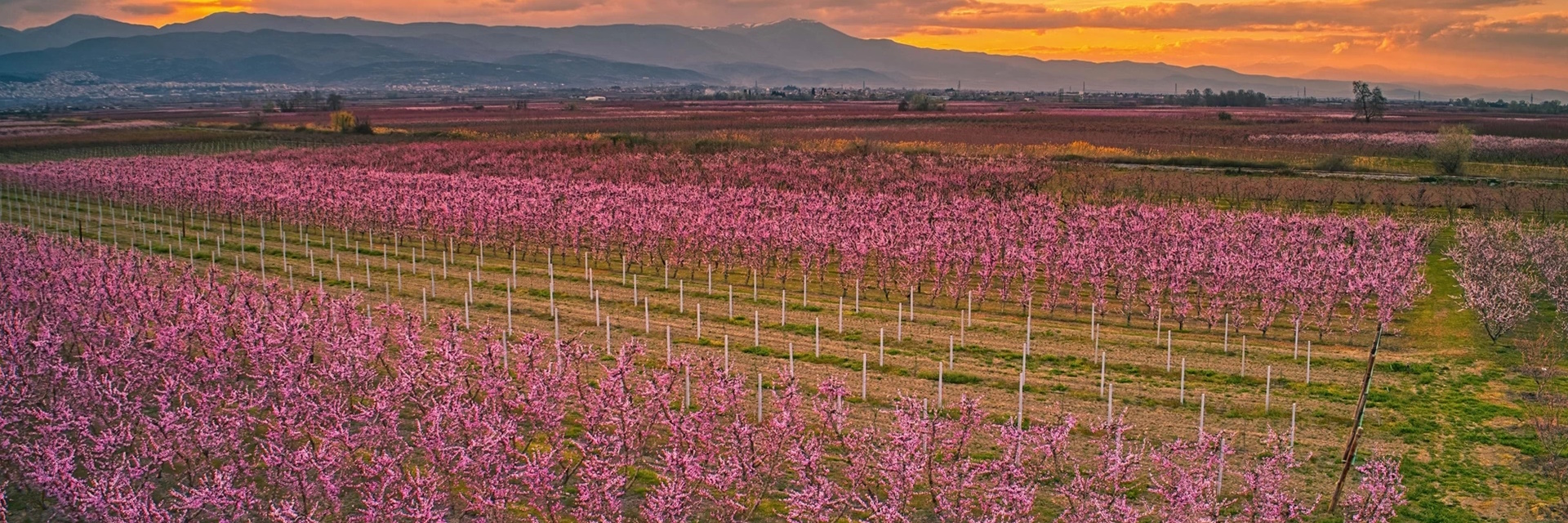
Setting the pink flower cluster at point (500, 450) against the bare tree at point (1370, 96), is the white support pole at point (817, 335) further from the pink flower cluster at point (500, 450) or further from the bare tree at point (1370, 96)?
the bare tree at point (1370, 96)

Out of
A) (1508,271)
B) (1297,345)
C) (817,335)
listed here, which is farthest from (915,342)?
(1508,271)

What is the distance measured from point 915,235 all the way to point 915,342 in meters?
9.66

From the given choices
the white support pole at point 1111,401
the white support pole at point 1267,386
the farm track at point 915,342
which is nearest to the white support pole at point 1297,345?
the farm track at point 915,342

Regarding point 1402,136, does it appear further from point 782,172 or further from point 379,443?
point 379,443

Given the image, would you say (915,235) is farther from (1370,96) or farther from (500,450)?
(1370,96)

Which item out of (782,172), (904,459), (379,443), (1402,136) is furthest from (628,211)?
(1402,136)

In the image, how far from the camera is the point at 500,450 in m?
14.1

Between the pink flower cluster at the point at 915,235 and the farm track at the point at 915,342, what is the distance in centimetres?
97

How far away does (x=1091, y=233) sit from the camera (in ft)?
110

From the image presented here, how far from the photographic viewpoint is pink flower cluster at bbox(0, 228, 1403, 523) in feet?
43.2

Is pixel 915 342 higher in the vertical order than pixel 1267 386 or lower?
lower

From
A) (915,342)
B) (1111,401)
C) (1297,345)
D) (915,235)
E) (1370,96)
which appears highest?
(1370,96)

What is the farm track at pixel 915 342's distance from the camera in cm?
1933

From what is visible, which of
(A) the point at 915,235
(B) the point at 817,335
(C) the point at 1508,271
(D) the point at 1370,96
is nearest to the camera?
(B) the point at 817,335
